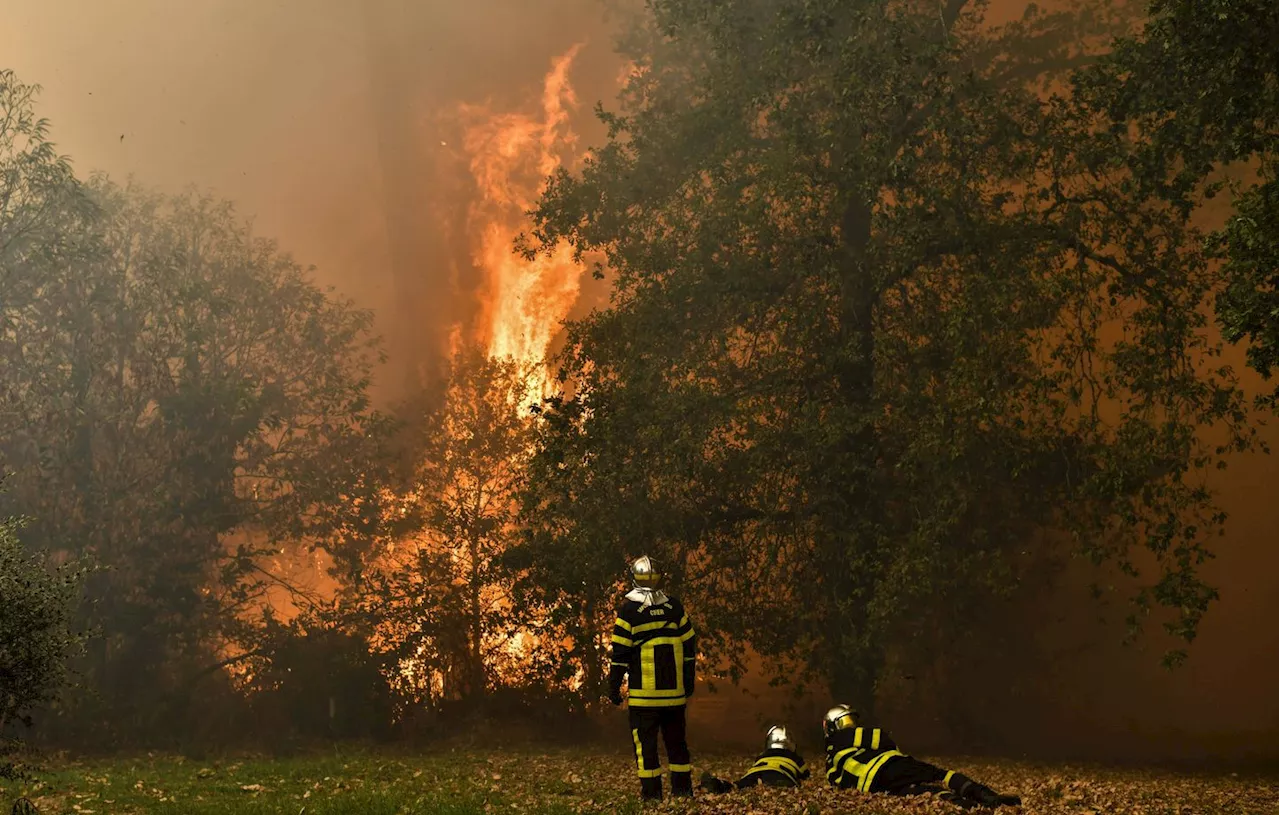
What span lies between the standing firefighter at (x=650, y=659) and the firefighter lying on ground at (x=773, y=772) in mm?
A: 1536

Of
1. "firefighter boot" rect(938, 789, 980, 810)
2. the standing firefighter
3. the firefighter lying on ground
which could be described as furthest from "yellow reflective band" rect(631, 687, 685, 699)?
"firefighter boot" rect(938, 789, 980, 810)

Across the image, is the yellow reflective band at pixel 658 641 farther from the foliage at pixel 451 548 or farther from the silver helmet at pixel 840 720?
the foliage at pixel 451 548

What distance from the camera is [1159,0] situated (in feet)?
50.5

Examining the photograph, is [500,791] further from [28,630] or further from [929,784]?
[28,630]

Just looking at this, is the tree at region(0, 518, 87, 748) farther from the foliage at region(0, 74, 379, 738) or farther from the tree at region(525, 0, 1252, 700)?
the foliage at region(0, 74, 379, 738)

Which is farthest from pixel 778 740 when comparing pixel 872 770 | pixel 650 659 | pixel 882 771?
pixel 650 659

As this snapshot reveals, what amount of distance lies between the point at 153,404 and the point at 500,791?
21.8m

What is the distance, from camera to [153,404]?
110 ft

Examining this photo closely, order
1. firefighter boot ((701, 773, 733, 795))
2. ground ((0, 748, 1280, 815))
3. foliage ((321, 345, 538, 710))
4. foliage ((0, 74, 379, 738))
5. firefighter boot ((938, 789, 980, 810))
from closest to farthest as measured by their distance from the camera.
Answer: firefighter boot ((938, 789, 980, 810)) < ground ((0, 748, 1280, 815)) < firefighter boot ((701, 773, 733, 795)) < foliage ((0, 74, 379, 738)) < foliage ((321, 345, 538, 710))

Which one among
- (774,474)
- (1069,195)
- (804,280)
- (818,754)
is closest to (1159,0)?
(1069,195)

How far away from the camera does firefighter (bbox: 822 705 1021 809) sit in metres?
12.7

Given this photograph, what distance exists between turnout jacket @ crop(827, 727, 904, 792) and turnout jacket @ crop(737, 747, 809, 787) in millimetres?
451

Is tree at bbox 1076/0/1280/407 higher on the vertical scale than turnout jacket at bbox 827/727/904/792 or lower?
higher

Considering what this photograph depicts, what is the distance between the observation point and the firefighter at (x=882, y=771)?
41.8 ft
